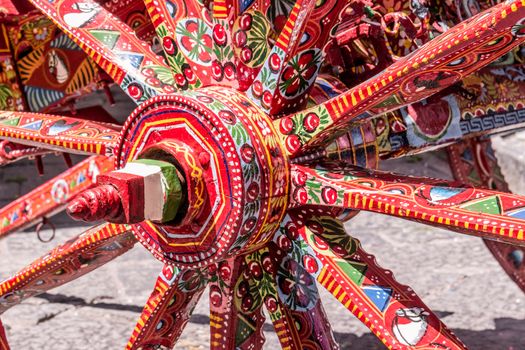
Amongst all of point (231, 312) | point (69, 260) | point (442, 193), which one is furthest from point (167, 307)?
point (442, 193)

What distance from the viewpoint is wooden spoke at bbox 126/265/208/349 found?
158 centimetres

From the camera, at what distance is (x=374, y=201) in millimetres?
1357

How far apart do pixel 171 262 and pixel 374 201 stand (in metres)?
0.32

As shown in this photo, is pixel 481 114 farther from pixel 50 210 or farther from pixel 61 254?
pixel 50 210

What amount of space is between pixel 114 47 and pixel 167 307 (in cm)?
41

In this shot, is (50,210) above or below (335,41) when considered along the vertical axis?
below

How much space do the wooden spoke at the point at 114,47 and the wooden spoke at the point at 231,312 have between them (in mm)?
283

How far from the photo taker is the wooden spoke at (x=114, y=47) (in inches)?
62.1

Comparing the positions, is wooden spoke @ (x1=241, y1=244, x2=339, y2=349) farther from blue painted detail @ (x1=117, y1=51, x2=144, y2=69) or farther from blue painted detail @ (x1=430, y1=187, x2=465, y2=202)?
blue painted detail @ (x1=117, y1=51, x2=144, y2=69)

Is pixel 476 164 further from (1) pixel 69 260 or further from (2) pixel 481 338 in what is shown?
(1) pixel 69 260

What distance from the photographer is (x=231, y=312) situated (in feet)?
5.17

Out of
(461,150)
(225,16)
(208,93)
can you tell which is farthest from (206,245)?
(461,150)

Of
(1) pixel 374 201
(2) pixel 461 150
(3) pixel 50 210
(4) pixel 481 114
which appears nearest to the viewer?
(1) pixel 374 201

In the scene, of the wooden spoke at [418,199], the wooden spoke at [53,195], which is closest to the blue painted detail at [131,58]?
the wooden spoke at [418,199]
